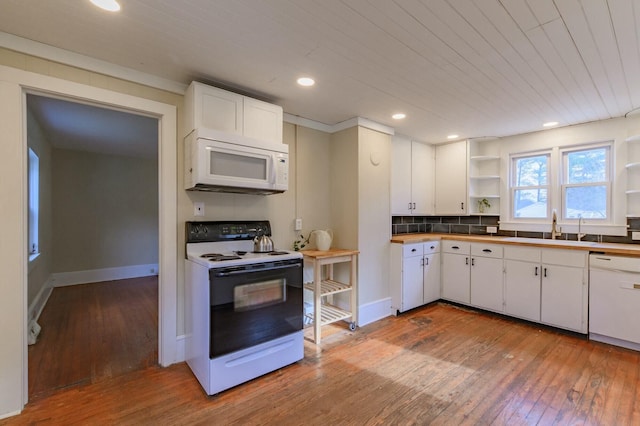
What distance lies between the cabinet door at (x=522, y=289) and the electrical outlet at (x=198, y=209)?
10.7 feet

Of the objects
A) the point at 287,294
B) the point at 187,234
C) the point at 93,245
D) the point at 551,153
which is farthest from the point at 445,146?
the point at 93,245

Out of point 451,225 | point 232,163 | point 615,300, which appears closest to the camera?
point 232,163

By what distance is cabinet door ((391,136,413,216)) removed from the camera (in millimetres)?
3877

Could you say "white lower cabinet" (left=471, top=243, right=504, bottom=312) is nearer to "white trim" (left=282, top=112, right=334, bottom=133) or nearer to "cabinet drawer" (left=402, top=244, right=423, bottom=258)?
"cabinet drawer" (left=402, top=244, right=423, bottom=258)

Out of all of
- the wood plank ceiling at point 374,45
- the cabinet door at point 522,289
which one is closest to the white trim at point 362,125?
the wood plank ceiling at point 374,45

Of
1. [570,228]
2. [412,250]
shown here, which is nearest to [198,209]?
[412,250]

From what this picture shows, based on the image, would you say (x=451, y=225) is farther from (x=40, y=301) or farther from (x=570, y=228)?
(x=40, y=301)

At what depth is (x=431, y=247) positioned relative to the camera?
3807 millimetres

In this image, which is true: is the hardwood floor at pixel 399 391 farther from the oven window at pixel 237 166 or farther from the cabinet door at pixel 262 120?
the cabinet door at pixel 262 120

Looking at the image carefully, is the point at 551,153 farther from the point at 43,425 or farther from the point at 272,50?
the point at 43,425

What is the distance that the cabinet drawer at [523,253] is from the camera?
10.2 feet

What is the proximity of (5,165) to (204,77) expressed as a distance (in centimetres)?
136

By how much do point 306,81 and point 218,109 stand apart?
28.7 inches

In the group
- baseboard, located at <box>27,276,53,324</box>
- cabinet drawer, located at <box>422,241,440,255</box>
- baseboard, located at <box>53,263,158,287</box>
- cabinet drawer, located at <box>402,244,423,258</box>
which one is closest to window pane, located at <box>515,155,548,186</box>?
cabinet drawer, located at <box>422,241,440,255</box>
